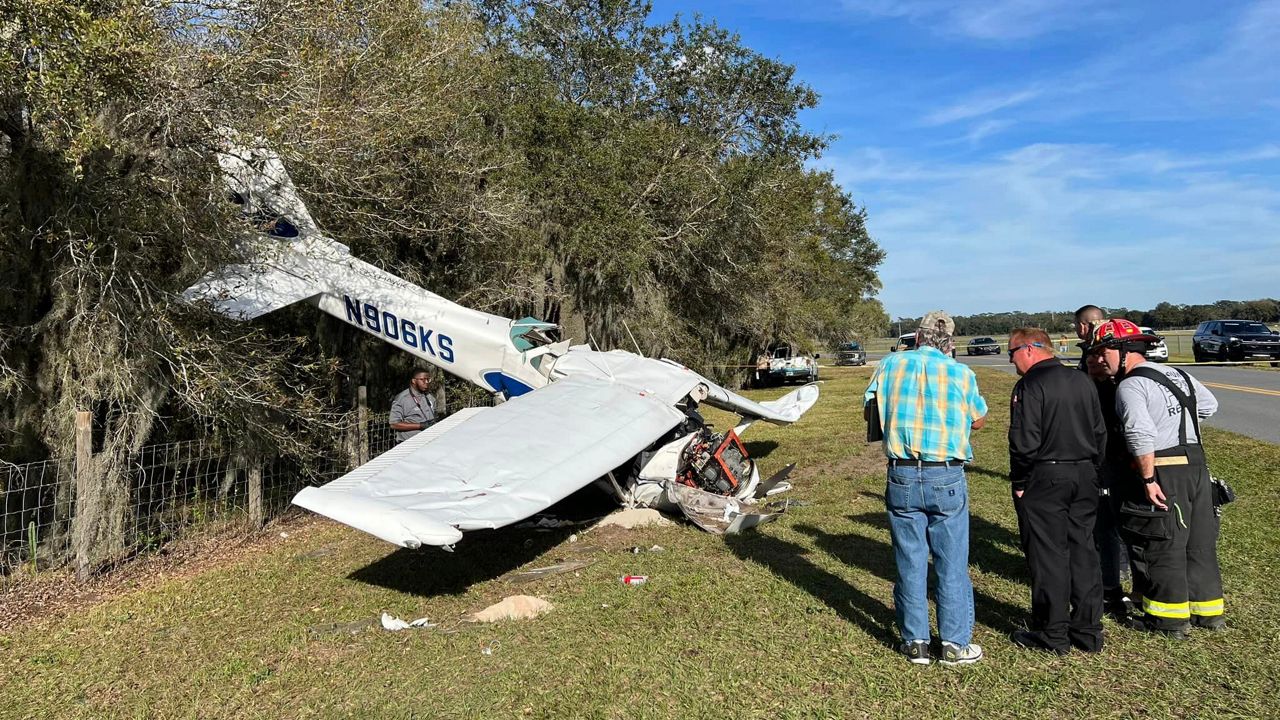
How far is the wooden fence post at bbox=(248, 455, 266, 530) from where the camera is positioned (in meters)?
7.96

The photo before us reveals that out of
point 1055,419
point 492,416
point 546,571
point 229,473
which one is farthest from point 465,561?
point 1055,419

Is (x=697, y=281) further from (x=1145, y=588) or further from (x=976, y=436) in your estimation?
(x=1145, y=588)

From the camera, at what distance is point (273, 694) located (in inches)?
164

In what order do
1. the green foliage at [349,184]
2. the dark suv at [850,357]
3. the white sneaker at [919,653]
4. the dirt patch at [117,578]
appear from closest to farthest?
the white sneaker at [919,653], the dirt patch at [117,578], the green foliage at [349,184], the dark suv at [850,357]

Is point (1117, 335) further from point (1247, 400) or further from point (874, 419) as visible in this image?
point (1247, 400)

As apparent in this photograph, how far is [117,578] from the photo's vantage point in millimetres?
6266

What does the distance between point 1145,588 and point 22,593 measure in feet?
27.0

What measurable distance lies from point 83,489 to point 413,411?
9.80 feet

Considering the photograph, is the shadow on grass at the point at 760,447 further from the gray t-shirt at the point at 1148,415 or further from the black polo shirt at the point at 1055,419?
the black polo shirt at the point at 1055,419

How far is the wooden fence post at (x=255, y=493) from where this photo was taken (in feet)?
26.1

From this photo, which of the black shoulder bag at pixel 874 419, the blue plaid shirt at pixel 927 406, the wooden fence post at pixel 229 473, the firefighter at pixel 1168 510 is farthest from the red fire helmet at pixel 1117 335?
the wooden fence post at pixel 229 473

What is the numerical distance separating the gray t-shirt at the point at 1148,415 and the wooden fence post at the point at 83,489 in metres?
7.86

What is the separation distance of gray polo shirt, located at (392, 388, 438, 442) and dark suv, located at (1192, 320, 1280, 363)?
3423cm

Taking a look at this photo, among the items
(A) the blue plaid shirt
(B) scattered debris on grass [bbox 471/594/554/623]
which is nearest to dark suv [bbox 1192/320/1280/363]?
(A) the blue plaid shirt
